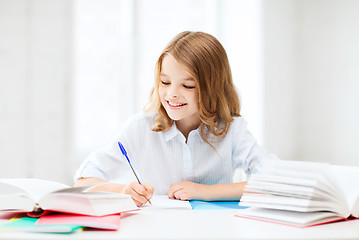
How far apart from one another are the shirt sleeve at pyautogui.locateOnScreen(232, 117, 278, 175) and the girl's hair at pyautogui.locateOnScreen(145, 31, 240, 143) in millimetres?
55

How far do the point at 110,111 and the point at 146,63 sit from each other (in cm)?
51

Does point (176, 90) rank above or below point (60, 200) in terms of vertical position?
above

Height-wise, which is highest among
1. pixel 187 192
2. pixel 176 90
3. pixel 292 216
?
pixel 176 90

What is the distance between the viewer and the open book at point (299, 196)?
2.40 ft

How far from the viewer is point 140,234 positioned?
64 cm

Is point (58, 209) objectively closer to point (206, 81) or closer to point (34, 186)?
point (34, 186)

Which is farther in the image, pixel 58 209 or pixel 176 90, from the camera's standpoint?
pixel 176 90

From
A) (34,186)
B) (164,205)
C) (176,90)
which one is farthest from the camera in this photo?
(176,90)

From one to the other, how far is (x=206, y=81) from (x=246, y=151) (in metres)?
0.32

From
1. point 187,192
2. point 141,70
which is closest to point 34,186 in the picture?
point 187,192

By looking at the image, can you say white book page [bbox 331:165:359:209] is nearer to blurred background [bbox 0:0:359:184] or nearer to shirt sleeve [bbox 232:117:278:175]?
shirt sleeve [bbox 232:117:278:175]

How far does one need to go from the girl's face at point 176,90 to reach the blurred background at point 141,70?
1458 mm

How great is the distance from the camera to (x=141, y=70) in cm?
313

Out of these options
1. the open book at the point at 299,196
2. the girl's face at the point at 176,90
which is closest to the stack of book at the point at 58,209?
the open book at the point at 299,196
